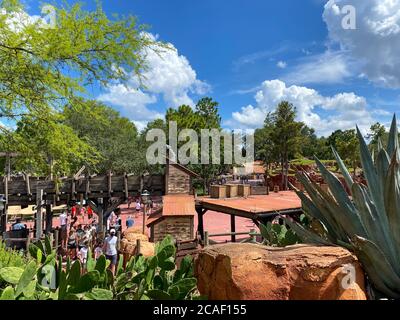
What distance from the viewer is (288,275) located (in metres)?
2.03

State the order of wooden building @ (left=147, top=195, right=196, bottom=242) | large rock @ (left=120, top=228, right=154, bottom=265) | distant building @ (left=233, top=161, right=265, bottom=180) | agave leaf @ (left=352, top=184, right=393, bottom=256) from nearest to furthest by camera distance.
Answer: agave leaf @ (left=352, top=184, right=393, bottom=256) < large rock @ (left=120, top=228, right=154, bottom=265) < wooden building @ (left=147, top=195, right=196, bottom=242) < distant building @ (left=233, top=161, right=265, bottom=180)

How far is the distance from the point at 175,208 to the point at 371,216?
35.1ft

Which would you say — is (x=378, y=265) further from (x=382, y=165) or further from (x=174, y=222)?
(x=174, y=222)

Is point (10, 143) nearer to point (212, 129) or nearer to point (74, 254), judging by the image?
point (74, 254)

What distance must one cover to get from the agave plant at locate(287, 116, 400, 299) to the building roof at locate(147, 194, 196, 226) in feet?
31.2

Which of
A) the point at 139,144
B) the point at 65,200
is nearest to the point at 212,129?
the point at 139,144

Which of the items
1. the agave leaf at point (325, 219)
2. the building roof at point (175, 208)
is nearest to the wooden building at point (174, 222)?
the building roof at point (175, 208)

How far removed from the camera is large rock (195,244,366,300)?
1982 mm

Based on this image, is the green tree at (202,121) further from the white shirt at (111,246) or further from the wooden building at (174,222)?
the white shirt at (111,246)

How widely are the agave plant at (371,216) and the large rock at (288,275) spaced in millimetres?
157

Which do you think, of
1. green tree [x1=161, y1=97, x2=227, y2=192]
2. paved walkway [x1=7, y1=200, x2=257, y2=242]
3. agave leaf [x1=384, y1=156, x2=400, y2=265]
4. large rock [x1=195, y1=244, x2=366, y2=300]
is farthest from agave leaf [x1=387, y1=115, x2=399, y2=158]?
green tree [x1=161, y1=97, x2=227, y2=192]

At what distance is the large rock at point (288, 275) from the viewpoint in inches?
78.0

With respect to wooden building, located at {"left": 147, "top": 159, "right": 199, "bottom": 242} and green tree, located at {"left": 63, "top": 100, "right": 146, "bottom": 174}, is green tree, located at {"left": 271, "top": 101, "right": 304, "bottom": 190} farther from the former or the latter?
wooden building, located at {"left": 147, "top": 159, "right": 199, "bottom": 242}
